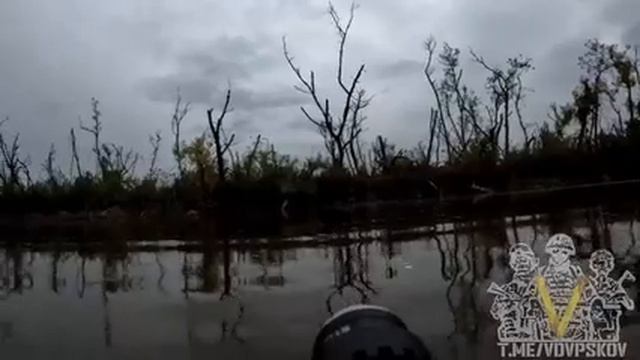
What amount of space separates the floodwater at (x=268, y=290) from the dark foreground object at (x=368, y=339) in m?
1.77

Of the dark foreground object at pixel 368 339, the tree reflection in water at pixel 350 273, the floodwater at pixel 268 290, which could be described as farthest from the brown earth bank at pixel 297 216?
the dark foreground object at pixel 368 339

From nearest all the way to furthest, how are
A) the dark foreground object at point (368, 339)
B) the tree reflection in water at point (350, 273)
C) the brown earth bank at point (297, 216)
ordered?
1. the dark foreground object at point (368, 339)
2. the tree reflection in water at point (350, 273)
3. the brown earth bank at point (297, 216)

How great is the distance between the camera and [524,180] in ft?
71.7

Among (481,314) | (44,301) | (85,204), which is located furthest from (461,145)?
(481,314)

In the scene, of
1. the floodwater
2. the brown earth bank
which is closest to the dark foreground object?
the floodwater

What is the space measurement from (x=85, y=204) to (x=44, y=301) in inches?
768

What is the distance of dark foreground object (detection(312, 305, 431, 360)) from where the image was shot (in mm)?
2830

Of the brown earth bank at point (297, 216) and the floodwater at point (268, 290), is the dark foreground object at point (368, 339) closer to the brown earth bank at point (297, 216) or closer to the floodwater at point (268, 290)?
the floodwater at point (268, 290)

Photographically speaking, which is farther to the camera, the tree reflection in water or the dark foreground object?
the tree reflection in water

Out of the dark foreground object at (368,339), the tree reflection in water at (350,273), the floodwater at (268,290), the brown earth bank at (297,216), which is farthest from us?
the brown earth bank at (297,216)

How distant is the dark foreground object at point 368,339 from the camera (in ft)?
9.29

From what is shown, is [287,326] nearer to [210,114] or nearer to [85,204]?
[85,204]

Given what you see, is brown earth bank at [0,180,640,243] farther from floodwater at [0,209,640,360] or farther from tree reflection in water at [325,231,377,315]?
tree reflection in water at [325,231,377,315]

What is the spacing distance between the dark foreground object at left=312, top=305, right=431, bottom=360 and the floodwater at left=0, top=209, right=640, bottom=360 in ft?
5.80
